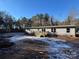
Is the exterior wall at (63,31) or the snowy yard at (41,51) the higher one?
the exterior wall at (63,31)

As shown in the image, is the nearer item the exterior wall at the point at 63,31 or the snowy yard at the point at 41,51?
the snowy yard at the point at 41,51

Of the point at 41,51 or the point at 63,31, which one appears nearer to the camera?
the point at 41,51

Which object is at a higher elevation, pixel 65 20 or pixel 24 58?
pixel 65 20

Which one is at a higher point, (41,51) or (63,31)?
(63,31)

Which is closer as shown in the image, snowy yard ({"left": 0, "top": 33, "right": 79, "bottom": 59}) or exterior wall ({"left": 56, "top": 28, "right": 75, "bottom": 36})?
snowy yard ({"left": 0, "top": 33, "right": 79, "bottom": 59})

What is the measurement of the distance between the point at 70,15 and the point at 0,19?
117ft

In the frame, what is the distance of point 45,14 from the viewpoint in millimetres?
98500

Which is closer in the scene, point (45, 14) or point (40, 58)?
point (40, 58)

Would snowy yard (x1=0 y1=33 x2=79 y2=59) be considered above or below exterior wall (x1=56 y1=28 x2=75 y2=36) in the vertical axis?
below

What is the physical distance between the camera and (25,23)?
3241 inches

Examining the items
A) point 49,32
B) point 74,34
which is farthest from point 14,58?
point 49,32

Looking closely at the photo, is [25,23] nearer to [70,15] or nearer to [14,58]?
[70,15]

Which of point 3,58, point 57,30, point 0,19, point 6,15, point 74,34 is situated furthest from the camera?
point 6,15

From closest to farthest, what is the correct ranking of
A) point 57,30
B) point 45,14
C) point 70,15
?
point 57,30 → point 70,15 → point 45,14
